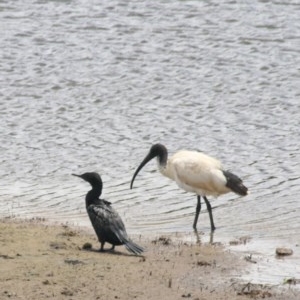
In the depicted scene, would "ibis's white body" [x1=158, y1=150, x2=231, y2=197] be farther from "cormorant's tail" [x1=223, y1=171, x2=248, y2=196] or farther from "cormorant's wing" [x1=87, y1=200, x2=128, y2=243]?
"cormorant's wing" [x1=87, y1=200, x2=128, y2=243]

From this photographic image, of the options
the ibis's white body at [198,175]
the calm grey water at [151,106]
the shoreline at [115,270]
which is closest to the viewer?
the shoreline at [115,270]

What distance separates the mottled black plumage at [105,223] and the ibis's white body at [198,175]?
165 cm

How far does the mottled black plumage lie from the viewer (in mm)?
9789

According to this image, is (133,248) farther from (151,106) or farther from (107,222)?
(151,106)

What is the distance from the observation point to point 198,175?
11.9m

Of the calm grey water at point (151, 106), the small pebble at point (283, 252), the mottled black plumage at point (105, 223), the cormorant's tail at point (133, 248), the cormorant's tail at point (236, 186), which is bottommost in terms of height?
the calm grey water at point (151, 106)

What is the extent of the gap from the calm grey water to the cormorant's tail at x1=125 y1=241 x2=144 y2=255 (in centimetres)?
105

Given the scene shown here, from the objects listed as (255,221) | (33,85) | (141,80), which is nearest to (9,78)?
(33,85)

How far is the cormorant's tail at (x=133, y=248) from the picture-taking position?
31.8 ft

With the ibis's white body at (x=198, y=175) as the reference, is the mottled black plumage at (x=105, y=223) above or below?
above

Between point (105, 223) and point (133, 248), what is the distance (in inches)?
14.7

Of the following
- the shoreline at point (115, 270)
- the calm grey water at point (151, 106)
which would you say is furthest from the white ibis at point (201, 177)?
the shoreline at point (115, 270)

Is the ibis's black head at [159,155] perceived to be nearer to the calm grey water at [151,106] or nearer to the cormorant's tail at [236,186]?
the calm grey water at [151,106]

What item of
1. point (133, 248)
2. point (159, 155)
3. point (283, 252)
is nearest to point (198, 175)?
point (159, 155)
